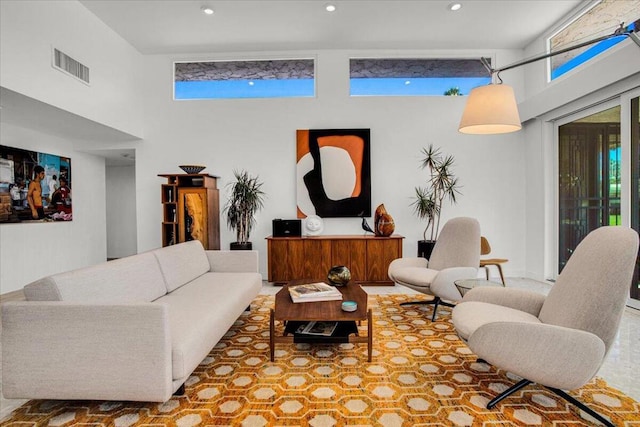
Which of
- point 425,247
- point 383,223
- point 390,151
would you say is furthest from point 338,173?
point 425,247

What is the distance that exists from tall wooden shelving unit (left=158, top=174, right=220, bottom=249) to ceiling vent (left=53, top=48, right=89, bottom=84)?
1478mm

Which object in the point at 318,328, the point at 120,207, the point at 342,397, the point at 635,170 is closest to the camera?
the point at 342,397

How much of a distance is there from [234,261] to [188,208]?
1.58 m

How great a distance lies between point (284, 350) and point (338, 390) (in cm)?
68

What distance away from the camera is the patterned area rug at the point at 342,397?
5.59 ft

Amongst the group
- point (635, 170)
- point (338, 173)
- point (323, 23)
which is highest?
point (323, 23)

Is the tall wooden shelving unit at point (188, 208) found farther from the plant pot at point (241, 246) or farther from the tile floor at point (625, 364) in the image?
the tile floor at point (625, 364)

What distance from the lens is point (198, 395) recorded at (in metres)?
1.93

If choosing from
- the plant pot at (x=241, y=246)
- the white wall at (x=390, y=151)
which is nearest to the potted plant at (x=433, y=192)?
the white wall at (x=390, y=151)

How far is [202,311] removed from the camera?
2.23m

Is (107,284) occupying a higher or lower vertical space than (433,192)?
lower

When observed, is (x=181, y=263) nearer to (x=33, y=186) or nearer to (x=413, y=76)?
(x=33, y=186)

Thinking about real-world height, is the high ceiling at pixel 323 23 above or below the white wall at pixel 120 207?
above

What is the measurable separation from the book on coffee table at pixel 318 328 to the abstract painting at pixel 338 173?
2680mm
